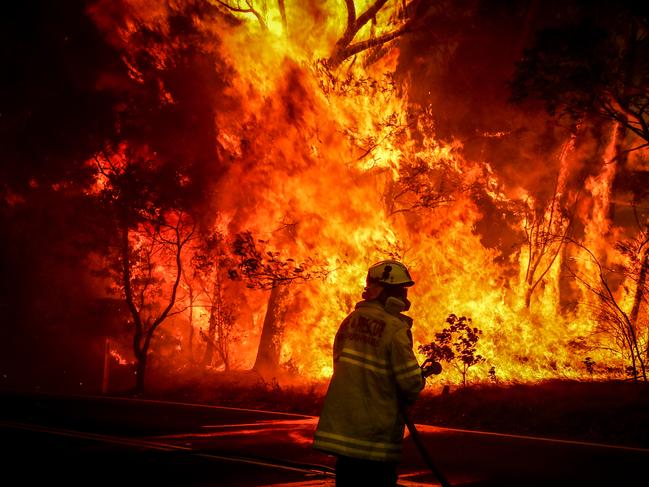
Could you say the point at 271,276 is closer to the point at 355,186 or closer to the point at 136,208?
the point at 355,186

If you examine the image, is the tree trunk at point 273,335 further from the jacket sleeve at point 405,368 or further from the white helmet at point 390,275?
the jacket sleeve at point 405,368

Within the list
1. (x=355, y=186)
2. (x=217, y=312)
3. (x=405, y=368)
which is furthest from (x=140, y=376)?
(x=405, y=368)

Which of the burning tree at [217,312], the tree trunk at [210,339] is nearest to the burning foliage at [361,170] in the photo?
the burning tree at [217,312]

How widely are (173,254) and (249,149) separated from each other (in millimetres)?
7635

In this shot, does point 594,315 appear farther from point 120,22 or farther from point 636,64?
point 120,22

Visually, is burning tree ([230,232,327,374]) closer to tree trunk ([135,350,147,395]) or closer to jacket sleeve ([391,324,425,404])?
tree trunk ([135,350,147,395])

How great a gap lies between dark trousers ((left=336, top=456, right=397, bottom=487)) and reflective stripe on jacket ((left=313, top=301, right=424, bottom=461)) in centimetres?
11

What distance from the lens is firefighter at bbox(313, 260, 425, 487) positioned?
3628 millimetres

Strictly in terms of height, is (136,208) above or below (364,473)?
above

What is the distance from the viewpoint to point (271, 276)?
629 inches

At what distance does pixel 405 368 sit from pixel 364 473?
2.03 feet

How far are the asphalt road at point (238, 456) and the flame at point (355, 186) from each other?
687 centimetres

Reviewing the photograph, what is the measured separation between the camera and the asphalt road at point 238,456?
575cm

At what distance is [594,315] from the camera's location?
15922mm
